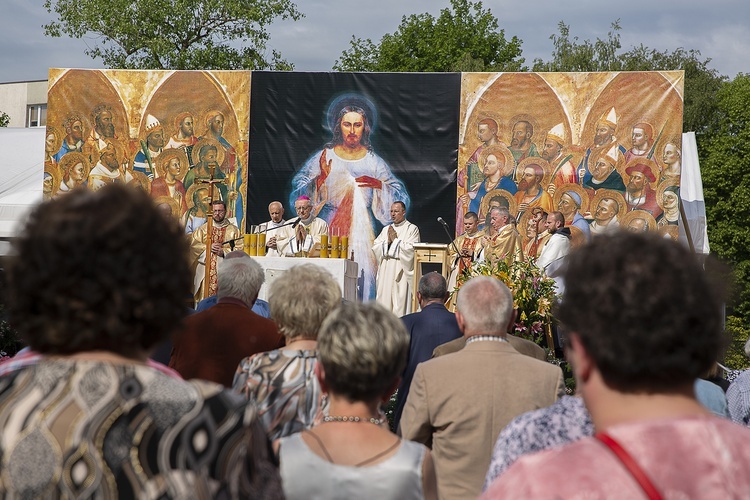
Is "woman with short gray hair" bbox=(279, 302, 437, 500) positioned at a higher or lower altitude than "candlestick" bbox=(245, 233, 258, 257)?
higher

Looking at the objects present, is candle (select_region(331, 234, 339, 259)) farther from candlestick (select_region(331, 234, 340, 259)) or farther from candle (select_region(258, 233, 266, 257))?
candle (select_region(258, 233, 266, 257))

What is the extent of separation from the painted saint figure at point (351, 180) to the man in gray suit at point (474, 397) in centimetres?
1381

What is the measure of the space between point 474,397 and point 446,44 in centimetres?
3677

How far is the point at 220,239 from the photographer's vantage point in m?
17.1

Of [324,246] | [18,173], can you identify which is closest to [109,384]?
[324,246]

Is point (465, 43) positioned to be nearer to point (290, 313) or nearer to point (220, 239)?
point (220, 239)

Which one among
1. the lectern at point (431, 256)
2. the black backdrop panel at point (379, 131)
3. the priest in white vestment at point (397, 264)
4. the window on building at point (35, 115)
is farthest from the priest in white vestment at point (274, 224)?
the window on building at point (35, 115)

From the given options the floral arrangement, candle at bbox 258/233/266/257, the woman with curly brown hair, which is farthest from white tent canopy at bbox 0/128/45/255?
Answer: the woman with curly brown hair

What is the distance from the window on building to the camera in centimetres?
4569

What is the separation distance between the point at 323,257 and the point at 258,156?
3214 mm

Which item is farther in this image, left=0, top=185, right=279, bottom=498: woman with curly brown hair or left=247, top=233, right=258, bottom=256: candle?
left=247, top=233, right=258, bottom=256: candle

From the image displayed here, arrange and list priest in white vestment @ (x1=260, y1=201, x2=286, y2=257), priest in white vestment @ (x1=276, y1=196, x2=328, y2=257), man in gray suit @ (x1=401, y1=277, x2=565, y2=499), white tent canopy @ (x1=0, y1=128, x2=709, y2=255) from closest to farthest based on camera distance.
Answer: man in gray suit @ (x1=401, y1=277, x2=565, y2=499)
priest in white vestment @ (x1=276, y1=196, x2=328, y2=257)
priest in white vestment @ (x1=260, y1=201, x2=286, y2=257)
white tent canopy @ (x1=0, y1=128, x2=709, y2=255)

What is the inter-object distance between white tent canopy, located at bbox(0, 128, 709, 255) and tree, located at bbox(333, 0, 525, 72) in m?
18.7

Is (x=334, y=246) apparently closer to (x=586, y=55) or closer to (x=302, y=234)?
(x=302, y=234)
